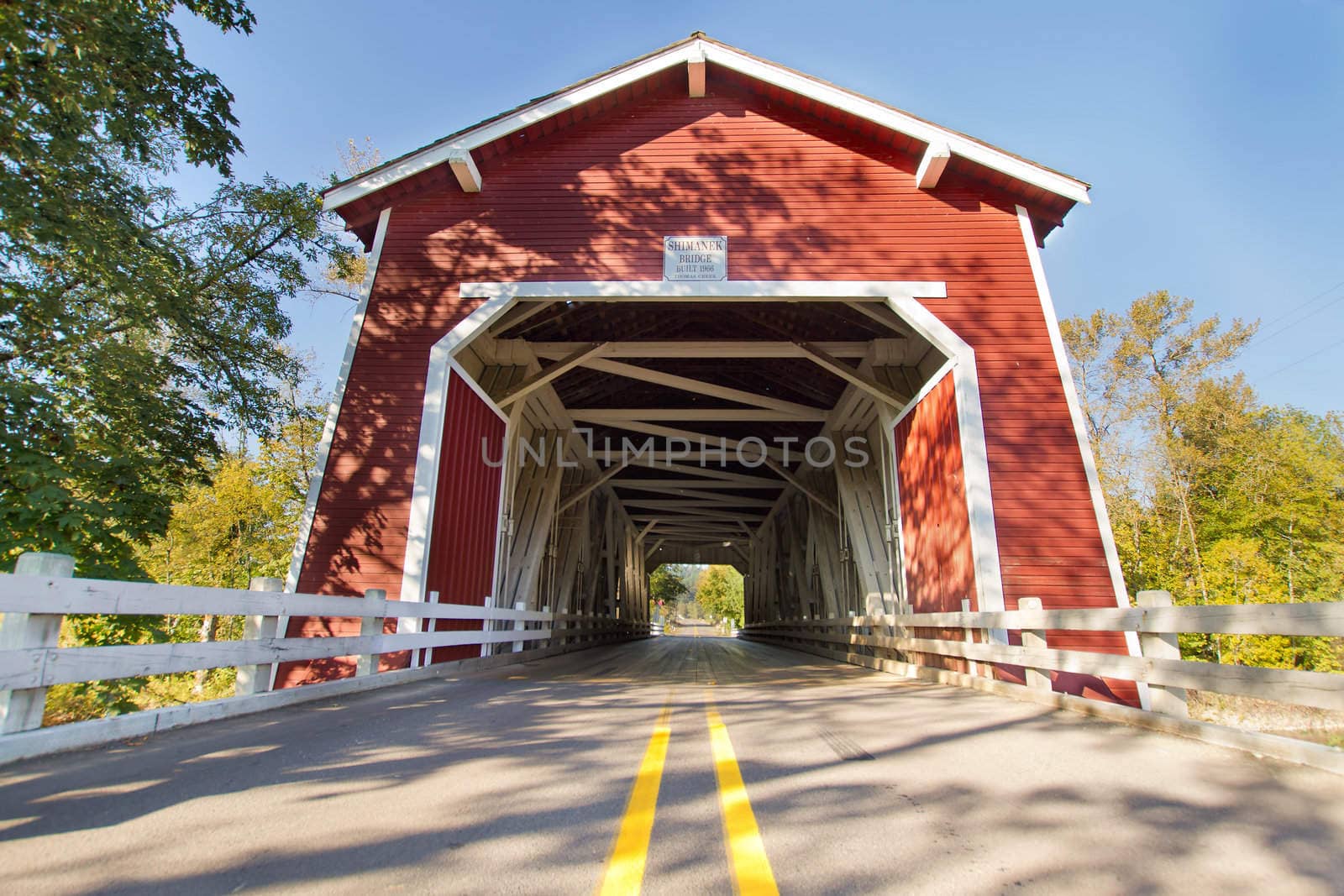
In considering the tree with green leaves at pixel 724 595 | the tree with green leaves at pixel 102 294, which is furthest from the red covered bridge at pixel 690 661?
the tree with green leaves at pixel 724 595

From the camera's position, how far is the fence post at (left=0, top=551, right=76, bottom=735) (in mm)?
3004

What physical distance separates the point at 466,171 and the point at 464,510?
14.2ft

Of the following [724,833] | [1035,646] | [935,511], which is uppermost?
[935,511]

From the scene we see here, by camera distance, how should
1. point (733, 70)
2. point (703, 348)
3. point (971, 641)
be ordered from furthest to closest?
point (703, 348) < point (733, 70) < point (971, 641)

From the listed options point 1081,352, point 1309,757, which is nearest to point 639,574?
point 1081,352

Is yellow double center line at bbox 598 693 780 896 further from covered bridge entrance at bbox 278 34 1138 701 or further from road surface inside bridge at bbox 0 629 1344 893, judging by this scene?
covered bridge entrance at bbox 278 34 1138 701

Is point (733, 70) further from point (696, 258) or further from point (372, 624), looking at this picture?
point (372, 624)

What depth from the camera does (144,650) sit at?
3.61 metres

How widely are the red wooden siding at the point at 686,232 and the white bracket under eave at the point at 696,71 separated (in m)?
0.17

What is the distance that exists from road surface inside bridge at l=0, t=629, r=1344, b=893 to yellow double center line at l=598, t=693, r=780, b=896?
0.04ft

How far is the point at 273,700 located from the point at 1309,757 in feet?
A: 18.6

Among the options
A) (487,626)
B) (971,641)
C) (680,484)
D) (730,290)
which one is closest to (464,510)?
(487,626)

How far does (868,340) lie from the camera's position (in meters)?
11.0

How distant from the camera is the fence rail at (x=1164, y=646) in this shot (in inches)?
120
